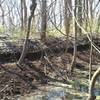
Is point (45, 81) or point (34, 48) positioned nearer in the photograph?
point (45, 81)

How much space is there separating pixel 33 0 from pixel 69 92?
3.05 metres

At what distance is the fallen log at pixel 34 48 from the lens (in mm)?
10505

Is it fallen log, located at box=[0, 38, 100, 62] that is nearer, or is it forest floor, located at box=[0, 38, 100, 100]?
forest floor, located at box=[0, 38, 100, 100]

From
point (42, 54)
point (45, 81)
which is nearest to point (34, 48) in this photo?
point (42, 54)

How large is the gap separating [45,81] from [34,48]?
2.43 metres

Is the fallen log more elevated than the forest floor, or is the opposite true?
the fallen log

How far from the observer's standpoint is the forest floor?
7688 millimetres

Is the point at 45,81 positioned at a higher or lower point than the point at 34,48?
lower

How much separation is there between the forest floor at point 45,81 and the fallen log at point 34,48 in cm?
47

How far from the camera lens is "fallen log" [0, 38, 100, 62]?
414 inches

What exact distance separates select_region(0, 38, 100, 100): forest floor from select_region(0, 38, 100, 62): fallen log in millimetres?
469

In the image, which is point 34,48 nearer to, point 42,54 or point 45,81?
point 42,54

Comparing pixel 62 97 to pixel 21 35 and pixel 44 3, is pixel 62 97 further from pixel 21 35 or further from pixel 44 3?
pixel 44 3

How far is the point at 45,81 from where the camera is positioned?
911 cm
